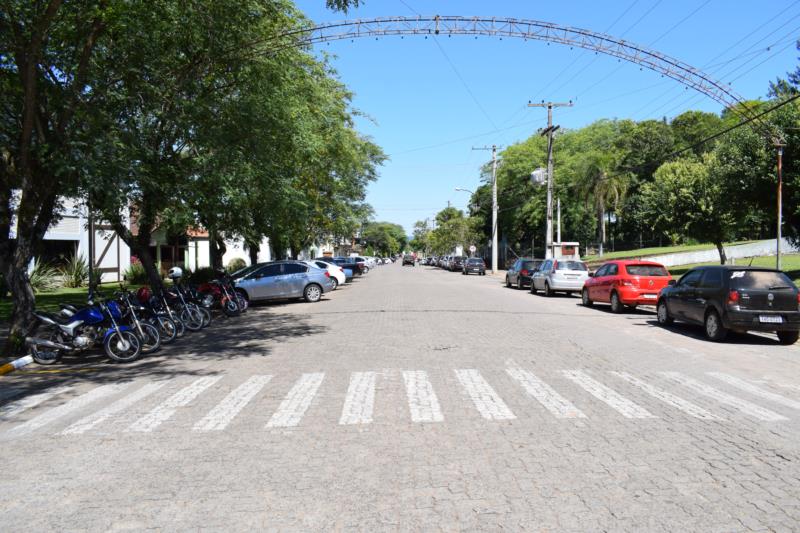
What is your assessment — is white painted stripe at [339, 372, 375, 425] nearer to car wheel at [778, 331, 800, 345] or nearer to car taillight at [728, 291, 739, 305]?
car taillight at [728, 291, 739, 305]

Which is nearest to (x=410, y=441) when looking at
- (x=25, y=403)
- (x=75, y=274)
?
(x=25, y=403)

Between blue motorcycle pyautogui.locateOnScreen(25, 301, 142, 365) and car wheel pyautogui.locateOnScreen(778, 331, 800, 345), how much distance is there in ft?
41.6

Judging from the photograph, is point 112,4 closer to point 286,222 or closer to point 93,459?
point 93,459

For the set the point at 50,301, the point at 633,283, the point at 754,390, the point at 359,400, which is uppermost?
the point at 633,283

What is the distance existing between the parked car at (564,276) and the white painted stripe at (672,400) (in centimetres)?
1635

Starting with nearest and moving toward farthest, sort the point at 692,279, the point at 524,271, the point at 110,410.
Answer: the point at 110,410 < the point at 692,279 < the point at 524,271

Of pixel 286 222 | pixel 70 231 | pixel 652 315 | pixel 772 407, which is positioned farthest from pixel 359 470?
pixel 70 231

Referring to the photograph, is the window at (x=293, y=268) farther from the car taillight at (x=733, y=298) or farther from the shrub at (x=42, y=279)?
the car taillight at (x=733, y=298)

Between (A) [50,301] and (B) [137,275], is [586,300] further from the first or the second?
(B) [137,275]

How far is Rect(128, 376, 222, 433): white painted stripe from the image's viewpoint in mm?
6543

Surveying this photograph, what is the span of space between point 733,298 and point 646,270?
21.6 feet

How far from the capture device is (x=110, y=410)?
24.0ft

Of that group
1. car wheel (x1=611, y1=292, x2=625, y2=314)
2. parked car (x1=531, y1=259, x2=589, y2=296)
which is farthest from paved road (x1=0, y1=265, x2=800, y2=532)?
parked car (x1=531, y1=259, x2=589, y2=296)

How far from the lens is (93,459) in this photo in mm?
5457
